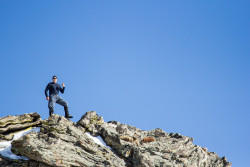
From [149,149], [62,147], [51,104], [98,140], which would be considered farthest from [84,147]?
[149,149]

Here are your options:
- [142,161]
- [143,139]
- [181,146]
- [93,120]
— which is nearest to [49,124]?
[93,120]

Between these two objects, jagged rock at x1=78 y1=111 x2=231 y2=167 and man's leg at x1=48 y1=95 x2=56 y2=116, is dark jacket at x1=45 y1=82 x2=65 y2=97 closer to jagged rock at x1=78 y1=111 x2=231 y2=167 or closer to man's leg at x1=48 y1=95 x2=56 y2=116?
man's leg at x1=48 y1=95 x2=56 y2=116

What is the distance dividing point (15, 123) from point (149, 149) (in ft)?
44.9

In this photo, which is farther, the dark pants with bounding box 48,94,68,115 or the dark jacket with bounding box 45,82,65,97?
the dark jacket with bounding box 45,82,65,97

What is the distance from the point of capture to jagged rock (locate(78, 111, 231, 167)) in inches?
1045

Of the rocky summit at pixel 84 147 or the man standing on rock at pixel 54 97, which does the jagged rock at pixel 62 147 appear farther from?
the man standing on rock at pixel 54 97

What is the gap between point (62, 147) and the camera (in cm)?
2352

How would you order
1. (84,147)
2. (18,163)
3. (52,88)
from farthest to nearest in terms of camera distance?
(52,88), (84,147), (18,163)

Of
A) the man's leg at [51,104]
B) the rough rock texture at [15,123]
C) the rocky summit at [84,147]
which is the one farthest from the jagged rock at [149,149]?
the rough rock texture at [15,123]

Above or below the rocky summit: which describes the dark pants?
above

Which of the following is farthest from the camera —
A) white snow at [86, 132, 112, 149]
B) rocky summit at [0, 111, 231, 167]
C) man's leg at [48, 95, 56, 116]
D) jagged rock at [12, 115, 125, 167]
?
man's leg at [48, 95, 56, 116]

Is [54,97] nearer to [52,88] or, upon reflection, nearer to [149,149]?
[52,88]

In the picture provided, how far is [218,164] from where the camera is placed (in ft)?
109

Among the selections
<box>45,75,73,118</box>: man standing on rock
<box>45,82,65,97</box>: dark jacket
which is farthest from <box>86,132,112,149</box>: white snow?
<box>45,82,65,97</box>: dark jacket
